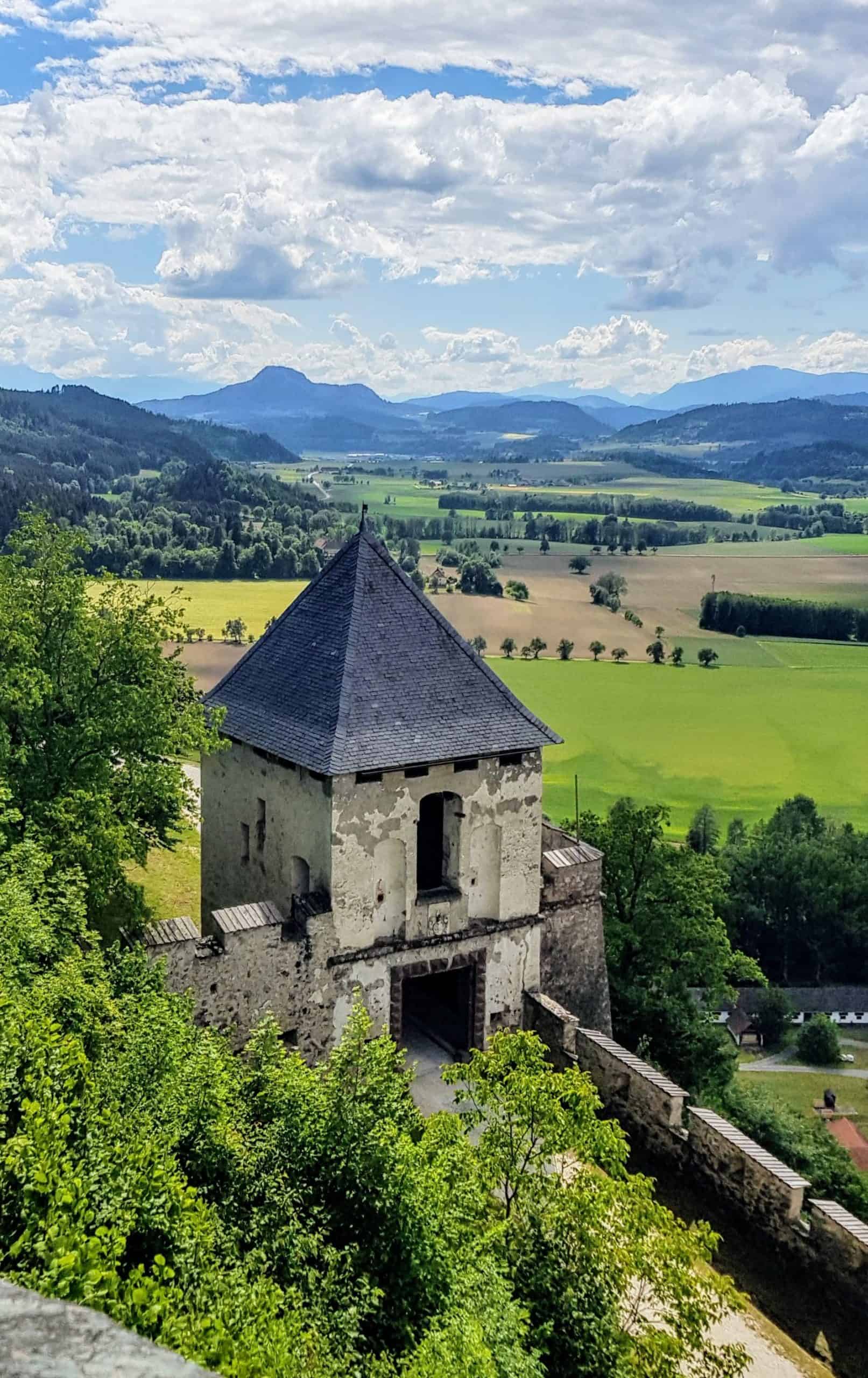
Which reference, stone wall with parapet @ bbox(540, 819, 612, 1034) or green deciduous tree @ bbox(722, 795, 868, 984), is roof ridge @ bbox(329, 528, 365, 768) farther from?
green deciduous tree @ bbox(722, 795, 868, 984)

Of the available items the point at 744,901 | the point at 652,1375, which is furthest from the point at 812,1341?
the point at 744,901

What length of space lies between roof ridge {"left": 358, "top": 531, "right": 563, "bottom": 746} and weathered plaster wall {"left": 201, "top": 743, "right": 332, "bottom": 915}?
4805mm

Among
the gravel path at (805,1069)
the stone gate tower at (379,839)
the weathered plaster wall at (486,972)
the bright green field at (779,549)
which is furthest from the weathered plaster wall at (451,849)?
the bright green field at (779,549)

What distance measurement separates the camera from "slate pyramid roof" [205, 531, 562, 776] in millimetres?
23094

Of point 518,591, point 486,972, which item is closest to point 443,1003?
point 486,972

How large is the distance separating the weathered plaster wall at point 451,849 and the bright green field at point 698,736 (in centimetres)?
4756

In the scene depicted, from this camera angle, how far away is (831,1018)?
77062 mm

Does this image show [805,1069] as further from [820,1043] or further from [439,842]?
[439,842]

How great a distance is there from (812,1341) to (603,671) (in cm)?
8622

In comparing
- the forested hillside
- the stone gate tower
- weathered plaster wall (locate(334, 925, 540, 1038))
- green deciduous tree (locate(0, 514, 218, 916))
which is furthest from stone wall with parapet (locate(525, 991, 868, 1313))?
the forested hillside

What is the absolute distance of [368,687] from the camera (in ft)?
78.1

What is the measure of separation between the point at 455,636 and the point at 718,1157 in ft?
39.6

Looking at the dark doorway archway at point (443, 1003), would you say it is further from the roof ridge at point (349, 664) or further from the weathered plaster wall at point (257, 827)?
the roof ridge at point (349, 664)

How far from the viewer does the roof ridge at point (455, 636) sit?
2503 centimetres
